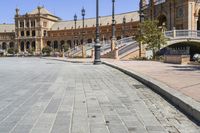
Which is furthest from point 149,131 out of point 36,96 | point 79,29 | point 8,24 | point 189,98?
point 8,24

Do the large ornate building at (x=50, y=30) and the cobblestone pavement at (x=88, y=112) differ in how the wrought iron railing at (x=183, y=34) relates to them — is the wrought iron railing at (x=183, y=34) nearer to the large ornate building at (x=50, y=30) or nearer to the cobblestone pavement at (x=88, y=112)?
the cobblestone pavement at (x=88, y=112)

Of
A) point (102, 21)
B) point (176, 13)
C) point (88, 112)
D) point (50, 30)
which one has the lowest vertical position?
point (88, 112)

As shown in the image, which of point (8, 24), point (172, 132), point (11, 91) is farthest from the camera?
point (8, 24)

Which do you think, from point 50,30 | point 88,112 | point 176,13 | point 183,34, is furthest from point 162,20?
point 50,30

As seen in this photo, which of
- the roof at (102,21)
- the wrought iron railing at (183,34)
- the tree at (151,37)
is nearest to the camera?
the tree at (151,37)

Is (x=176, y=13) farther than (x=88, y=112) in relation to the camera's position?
Yes

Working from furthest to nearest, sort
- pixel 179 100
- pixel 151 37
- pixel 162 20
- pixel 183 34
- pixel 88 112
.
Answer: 1. pixel 162 20
2. pixel 183 34
3. pixel 151 37
4. pixel 179 100
5. pixel 88 112

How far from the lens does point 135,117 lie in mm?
7590

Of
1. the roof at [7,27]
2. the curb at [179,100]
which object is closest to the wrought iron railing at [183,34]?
the curb at [179,100]

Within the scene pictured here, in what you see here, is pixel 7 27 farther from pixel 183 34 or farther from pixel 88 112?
pixel 88 112

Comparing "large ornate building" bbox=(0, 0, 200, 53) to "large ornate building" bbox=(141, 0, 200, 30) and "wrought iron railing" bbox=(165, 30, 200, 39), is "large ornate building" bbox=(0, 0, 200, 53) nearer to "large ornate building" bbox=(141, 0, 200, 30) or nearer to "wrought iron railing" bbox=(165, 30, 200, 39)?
"large ornate building" bbox=(141, 0, 200, 30)

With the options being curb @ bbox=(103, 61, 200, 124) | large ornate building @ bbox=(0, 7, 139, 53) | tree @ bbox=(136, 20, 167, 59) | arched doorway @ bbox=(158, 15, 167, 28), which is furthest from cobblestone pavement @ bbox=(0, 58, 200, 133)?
large ornate building @ bbox=(0, 7, 139, 53)

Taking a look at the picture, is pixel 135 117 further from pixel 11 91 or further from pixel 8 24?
pixel 8 24

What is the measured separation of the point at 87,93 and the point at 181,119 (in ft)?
14.2
